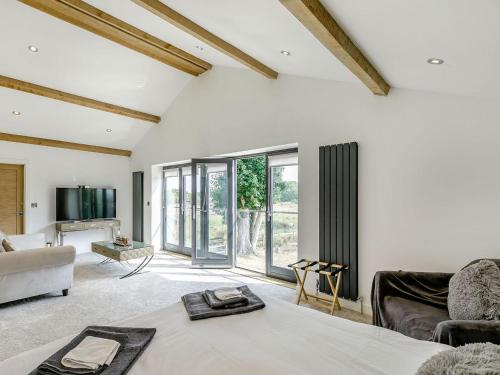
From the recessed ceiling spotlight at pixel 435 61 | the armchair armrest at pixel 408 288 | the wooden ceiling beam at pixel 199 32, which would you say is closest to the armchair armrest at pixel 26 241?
the wooden ceiling beam at pixel 199 32

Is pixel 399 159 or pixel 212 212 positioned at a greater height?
pixel 399 159

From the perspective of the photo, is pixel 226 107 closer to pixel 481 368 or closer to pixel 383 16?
pixel 383 16

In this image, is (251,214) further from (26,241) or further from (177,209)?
(26,241)

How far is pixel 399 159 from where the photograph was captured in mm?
3129

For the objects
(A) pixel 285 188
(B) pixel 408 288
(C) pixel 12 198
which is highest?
(A) pixel 285 188

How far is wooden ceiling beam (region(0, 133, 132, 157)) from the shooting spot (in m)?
5.67

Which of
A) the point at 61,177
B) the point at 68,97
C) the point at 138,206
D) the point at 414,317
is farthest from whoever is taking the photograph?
the point at 138,206

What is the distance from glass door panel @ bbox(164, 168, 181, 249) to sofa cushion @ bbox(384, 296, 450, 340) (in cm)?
505

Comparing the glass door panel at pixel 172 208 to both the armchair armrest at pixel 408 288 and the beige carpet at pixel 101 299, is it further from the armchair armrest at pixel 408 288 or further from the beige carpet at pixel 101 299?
the armchair armrest at pixel 408 288

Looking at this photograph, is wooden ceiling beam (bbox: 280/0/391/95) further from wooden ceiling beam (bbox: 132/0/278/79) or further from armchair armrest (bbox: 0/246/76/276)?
armchair armrest (bbox: 0/246/76/276)

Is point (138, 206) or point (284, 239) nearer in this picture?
point (284, 239)

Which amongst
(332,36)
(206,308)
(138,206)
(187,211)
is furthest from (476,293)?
(138,206)

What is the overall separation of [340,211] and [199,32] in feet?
8.64

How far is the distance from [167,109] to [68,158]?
8.05 feet
